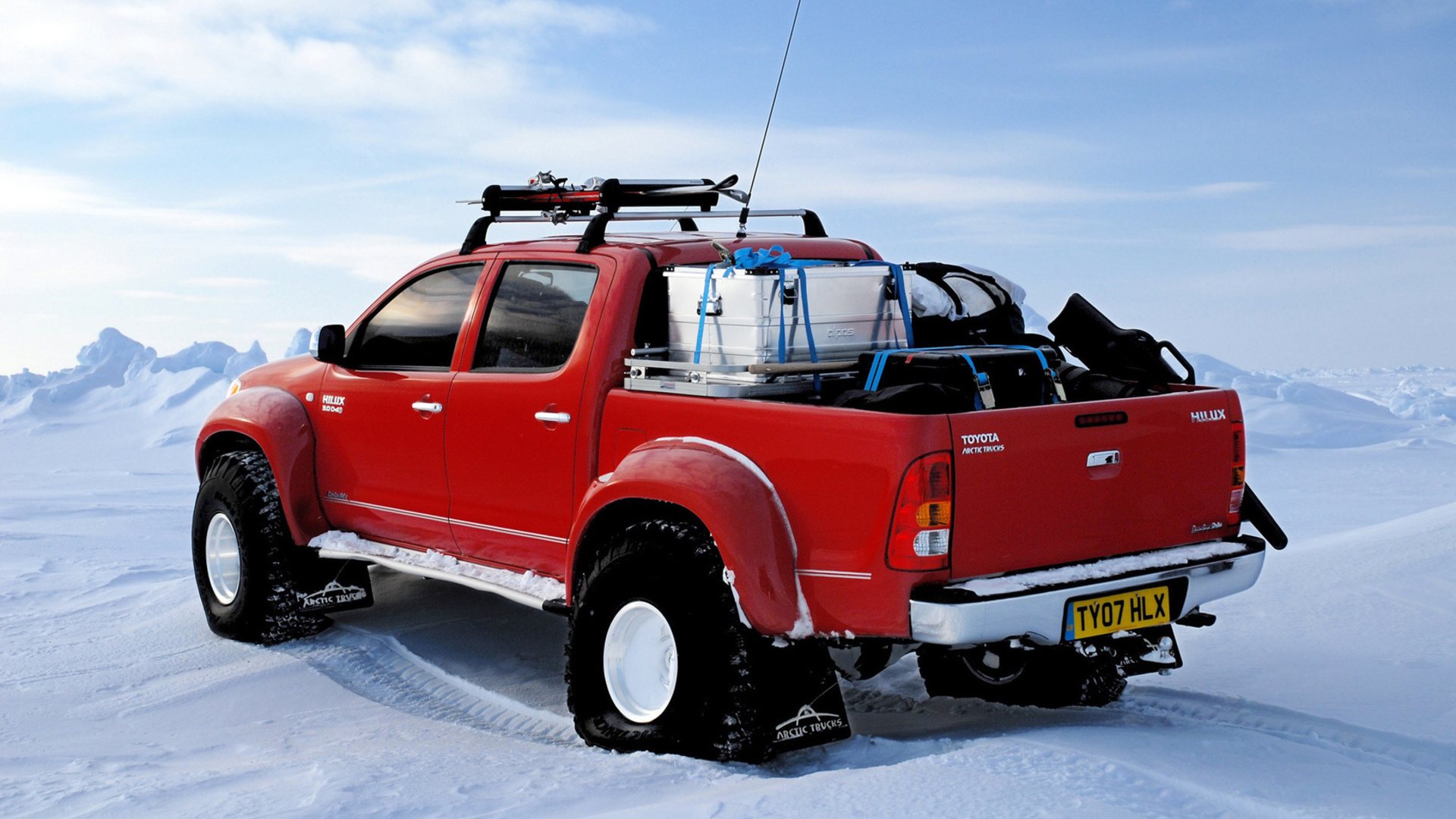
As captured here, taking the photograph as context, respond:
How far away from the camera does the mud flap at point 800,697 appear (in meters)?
3.85

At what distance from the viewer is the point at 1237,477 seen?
436 centimetres

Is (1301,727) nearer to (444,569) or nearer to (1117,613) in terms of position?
(1117,613)

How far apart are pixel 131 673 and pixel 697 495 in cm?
360

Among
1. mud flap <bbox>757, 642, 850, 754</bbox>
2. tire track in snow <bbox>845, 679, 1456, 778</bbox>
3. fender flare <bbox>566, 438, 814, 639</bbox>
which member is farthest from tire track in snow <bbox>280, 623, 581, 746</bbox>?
tire track in snow <bbox>845, 679, 1456, 778</bbox>

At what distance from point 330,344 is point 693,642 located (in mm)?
2812

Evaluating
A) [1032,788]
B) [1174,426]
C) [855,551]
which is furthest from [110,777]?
[1174,426]

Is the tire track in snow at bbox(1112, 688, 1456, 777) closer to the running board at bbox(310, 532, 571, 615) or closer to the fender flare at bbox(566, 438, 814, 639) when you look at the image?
the fender flare at bbox(566, 438, 814, 639)

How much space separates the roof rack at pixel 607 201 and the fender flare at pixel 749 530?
176 cm

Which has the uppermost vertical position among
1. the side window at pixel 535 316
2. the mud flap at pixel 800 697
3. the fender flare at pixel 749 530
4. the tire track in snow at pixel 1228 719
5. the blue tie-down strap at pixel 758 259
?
the blue tie-down strap at pixel 758 259

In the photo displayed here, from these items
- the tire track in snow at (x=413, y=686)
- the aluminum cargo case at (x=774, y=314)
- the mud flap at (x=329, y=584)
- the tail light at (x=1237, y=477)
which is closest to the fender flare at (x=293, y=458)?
the mud flap at (x=329, y=584)

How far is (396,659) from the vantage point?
577cm

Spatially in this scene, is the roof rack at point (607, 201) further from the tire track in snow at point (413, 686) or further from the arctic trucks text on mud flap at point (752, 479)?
the tire track in snow at point (413, 686)

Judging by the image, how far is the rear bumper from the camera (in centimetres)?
341

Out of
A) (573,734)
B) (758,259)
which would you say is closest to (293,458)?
(573,734)
